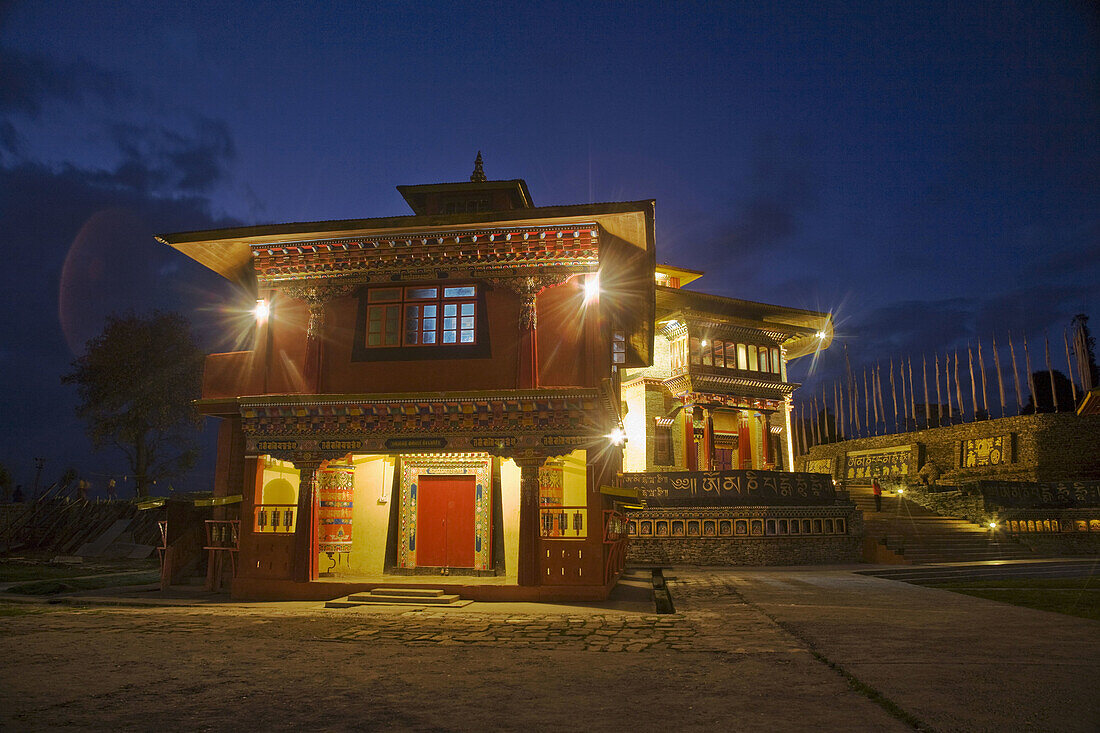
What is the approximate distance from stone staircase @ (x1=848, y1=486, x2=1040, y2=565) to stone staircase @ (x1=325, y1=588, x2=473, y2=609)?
16.6 m

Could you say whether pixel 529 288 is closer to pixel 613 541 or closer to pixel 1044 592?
pixel 613 541

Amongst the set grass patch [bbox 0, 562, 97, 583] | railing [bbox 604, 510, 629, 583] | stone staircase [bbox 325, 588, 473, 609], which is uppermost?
railing [bbox 604, 510, 629, 583]

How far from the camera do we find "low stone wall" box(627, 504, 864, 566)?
22047 millimetres

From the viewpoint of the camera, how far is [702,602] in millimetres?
12969

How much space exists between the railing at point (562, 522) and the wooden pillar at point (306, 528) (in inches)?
204

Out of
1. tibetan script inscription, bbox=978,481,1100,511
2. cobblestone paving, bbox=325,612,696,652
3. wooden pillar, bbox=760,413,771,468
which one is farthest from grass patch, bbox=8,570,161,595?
tibetan script inscription, bbox=978,481,1100,511

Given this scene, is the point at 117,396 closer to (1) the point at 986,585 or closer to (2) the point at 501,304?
(2) the point at 501,304

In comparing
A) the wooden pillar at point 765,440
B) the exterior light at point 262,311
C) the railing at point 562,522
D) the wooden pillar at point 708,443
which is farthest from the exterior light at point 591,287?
the wooden pillar at point 765,440

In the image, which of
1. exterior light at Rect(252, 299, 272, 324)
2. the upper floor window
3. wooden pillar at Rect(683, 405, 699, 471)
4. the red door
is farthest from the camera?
the upper floor window

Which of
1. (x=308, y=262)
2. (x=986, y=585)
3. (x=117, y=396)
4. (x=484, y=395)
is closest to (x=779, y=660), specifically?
(x=484, y=395)

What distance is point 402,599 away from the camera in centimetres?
1306

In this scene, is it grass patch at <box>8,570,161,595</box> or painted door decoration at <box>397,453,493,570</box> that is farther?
painted door decoration at <box>397,453,493,570</box>

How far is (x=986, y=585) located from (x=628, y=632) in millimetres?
10937

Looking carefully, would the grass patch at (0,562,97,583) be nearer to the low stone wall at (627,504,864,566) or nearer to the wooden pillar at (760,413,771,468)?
the low stone wall at (627,504,864,566)
